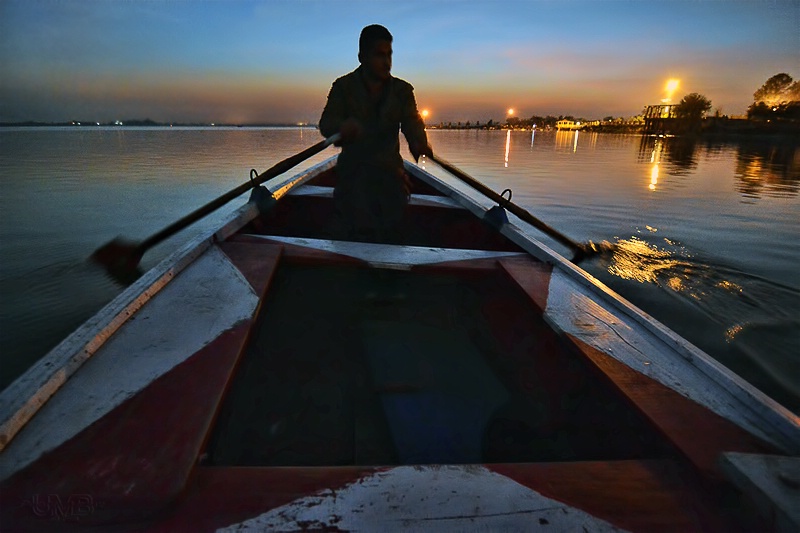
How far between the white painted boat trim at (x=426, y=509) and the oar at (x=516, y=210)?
10.7 feet

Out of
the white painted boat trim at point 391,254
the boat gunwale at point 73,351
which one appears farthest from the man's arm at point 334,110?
the boat gunwale at point 73,351

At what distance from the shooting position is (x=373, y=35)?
313 centimetres

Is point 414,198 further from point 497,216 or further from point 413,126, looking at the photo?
point 413,126

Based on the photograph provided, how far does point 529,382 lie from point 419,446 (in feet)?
2.54

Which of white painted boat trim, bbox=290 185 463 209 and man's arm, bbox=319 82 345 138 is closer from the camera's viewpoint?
man's arm, bbox=319 82 345 138

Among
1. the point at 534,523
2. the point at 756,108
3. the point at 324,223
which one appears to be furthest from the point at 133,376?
the point at 756,108

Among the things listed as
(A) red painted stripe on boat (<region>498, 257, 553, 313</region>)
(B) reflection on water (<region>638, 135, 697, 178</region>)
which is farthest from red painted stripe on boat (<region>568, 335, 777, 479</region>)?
(B) reflection on water (<region>638, 135, 697, 178</region>)

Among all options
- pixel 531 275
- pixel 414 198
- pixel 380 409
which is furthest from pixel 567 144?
pixel 380 409

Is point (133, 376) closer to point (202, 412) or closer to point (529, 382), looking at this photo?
point (202, 412)

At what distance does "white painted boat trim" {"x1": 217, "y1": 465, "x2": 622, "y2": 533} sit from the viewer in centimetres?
95

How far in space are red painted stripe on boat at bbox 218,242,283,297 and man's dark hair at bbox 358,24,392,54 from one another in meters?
1.92

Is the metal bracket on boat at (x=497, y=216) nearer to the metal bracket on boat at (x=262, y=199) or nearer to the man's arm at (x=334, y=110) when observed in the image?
the man's arm at (x=334, y=110)

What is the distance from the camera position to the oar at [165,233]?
3686 mm

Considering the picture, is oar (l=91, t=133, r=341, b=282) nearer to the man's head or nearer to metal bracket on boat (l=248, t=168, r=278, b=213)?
metal bracket on boat (l=248, t=168, r=278, b=213)
